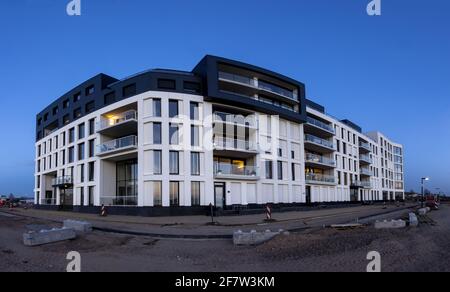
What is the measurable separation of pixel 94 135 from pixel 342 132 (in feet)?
140

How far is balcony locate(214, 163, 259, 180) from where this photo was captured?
115 feet

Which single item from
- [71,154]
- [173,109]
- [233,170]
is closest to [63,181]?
[71,154]

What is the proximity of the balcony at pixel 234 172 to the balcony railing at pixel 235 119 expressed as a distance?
4614mm

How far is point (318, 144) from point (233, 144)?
19058 mm

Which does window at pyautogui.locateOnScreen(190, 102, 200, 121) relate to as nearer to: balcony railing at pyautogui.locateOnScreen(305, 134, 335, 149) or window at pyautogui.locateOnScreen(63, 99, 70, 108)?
balcony railing at pyautogui.locateOnScreen(305, 134, 335, 149)

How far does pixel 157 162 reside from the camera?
107 feet

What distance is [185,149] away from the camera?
33344 millimetres

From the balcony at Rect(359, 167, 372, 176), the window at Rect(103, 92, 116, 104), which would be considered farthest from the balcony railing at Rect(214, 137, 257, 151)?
the balcony at Rect(359, 167, 372, 176)

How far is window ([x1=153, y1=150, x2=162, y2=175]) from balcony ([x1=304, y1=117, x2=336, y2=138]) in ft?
77.1

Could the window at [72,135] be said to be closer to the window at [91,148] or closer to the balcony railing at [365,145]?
Result: the window at [91,148]

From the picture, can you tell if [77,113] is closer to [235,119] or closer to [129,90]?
[129,90]
